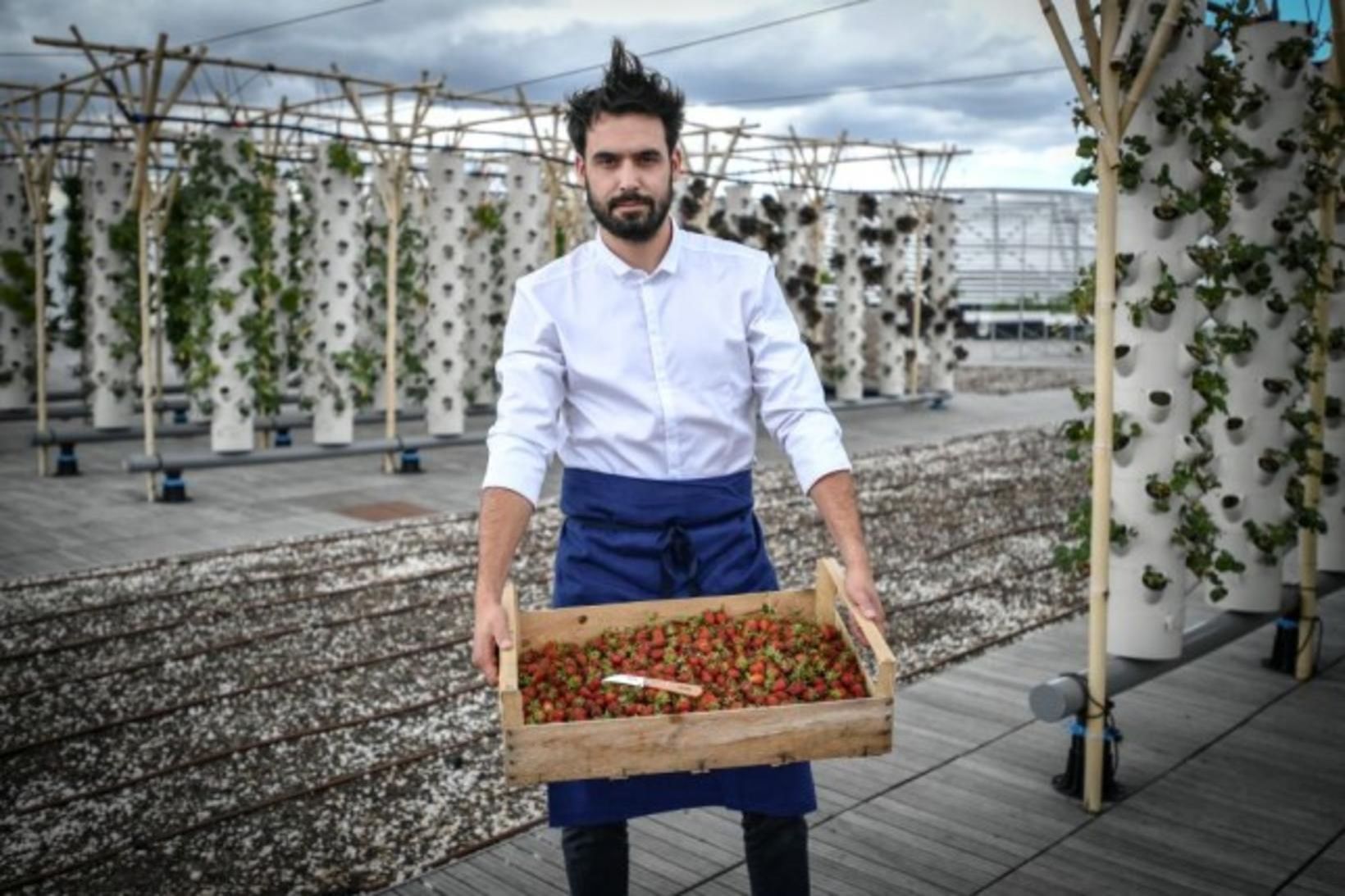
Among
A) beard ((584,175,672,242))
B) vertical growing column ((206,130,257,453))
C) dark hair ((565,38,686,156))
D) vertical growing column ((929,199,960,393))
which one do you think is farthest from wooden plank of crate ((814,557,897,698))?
vertical growing column ((929,199,960,393))

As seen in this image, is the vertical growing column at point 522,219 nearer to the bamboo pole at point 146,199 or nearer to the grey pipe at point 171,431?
the grey pipe at point 171,431

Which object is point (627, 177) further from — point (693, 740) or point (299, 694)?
point (299, 694)

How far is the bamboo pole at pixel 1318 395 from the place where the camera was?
162 inches

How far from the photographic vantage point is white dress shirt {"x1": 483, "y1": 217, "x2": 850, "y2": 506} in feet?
7.72

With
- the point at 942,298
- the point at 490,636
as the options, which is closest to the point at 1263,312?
the point at 490,636

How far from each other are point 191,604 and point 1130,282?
498 centimetres

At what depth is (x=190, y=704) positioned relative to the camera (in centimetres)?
477

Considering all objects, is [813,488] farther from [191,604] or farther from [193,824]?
[191,604]

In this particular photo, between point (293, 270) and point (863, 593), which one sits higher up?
point (293, 270)

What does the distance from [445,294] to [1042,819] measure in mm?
8562

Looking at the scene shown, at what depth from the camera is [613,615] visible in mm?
2346

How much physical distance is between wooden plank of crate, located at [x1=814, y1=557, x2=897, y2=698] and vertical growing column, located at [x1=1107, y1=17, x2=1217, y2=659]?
1.44m

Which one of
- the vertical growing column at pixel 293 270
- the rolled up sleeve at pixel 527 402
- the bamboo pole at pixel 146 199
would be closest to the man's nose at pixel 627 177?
the rolled up sleeve at pixel 527 402

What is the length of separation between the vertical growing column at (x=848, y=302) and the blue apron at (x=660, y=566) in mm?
12193
